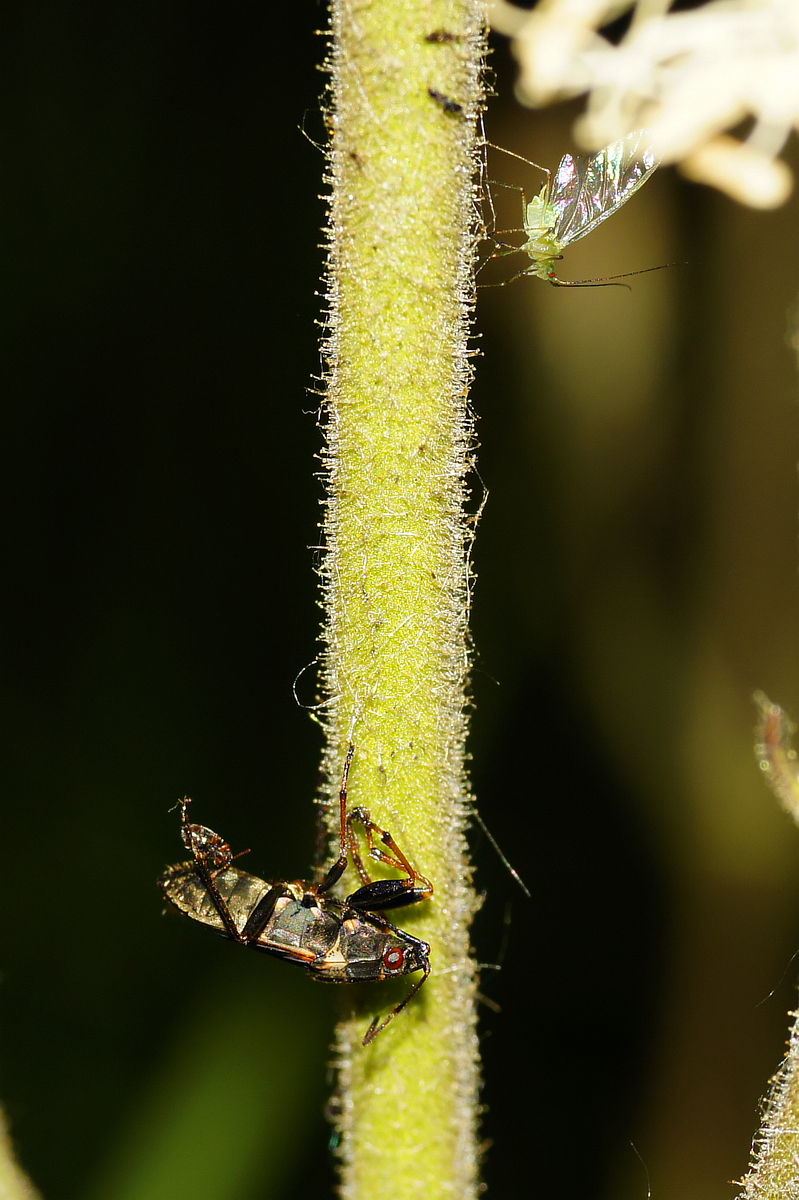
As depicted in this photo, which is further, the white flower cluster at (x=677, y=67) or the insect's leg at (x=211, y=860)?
the white flower cluster at (x=677, y=67)

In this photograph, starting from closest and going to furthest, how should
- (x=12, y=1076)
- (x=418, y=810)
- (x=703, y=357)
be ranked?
1. (x=418, y=810)
2. (x=12, y=1076)
3. (x=703, y=357)

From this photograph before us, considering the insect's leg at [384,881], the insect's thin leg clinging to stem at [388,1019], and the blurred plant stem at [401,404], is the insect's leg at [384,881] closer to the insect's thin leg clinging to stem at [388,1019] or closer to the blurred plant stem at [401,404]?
the blurred plant stem at [401,404]

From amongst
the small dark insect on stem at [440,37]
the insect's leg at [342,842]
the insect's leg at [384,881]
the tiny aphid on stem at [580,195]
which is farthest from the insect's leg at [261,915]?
the small dark insect on stem at [440,37]

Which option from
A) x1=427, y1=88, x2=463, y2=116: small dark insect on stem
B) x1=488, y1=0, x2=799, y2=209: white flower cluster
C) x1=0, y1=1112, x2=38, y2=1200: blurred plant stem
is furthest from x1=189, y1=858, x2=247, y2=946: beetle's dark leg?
x1=488, y1=0, x2=799, y2=209: white flower cluster

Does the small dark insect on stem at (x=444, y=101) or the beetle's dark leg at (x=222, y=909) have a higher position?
the small dark insect on stem at (x=444, y=101)

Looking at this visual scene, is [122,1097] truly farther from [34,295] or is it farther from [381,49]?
[381,49]

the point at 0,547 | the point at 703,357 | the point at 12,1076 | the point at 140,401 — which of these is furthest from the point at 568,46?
the point at 12,1076

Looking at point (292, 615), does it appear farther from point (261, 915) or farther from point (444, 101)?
point (444, 101)
